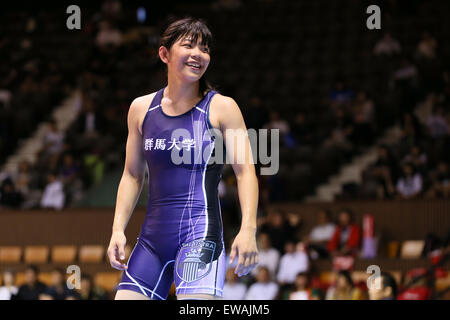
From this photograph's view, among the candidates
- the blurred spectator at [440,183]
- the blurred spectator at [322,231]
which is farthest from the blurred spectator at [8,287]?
the blurred spectator at [440,183]

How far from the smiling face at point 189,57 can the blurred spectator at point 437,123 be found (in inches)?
375

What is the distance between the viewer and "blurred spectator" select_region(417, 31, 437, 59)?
48.5 ft

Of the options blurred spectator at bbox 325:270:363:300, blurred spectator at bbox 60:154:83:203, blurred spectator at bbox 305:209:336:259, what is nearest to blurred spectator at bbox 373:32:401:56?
blurred spectator at bbox 305:209:336:259

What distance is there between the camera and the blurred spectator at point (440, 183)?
11.2m

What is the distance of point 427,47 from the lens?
14969mm

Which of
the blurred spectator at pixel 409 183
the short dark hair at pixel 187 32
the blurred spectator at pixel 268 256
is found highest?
the short dark hair at pixel 187 32

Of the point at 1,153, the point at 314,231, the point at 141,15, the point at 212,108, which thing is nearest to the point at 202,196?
the point at 212,108

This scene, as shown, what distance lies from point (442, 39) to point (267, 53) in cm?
383

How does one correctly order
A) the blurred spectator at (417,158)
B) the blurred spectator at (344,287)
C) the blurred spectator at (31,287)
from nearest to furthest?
1. the blurred spectator at (344,287)
2. the blurred spectator at (31,287)
3. the blurred spectator at (417,158)

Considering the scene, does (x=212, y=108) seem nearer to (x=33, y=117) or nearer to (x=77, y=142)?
(x=77, y=142)

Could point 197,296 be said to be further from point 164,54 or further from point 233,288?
point 233,288

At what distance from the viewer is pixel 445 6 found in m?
16.3

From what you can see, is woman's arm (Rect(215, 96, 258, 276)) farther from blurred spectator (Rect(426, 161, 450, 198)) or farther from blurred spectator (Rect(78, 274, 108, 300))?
blurred spectator (Rect(426, 161, 450, 198))

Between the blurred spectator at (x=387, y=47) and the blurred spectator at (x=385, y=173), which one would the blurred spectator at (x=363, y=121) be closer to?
the blurred spectator at (x=385, y=173)
